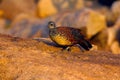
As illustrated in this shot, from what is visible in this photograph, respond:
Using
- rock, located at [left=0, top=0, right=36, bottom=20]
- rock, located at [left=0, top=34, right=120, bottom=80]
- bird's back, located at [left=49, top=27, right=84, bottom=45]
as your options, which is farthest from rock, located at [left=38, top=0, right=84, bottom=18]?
rock, located at [left=0, top=34, right=120, bottom=80]

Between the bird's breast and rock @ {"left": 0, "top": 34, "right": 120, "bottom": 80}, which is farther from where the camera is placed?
the bird's breast

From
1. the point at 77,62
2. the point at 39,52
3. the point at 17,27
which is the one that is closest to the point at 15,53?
the point at 39,52

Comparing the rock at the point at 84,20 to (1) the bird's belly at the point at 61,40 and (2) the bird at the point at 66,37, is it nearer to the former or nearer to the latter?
(2) the bird at the point at 66,37

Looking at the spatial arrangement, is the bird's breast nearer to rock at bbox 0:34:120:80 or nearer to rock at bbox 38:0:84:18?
rock at bbox 0:34:120:80

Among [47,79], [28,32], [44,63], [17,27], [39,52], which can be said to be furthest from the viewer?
[17,27]

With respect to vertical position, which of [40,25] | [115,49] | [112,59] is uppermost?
[112,59]

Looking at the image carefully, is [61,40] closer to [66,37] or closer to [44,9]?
[66,37]

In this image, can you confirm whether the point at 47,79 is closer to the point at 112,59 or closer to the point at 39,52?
the point at 39,52
